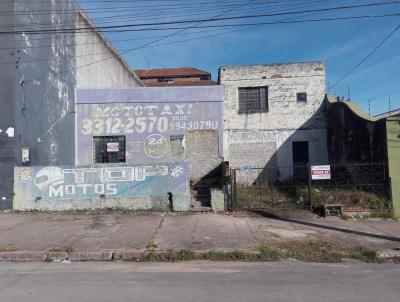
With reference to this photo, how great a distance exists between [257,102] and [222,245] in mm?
15824

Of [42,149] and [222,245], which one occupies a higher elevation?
[42,149]

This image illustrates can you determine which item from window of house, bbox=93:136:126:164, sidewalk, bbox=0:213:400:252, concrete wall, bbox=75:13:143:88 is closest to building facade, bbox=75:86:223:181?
window of house, bbox=93:136:126:164

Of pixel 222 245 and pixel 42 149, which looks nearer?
pixel 222 245

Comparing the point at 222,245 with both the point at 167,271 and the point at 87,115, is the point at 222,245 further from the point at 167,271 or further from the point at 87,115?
the point at 87,115

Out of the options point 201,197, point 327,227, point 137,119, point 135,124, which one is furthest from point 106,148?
point 327,227

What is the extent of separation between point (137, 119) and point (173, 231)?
35.0ft

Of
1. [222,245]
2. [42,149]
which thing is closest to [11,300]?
[222,245]

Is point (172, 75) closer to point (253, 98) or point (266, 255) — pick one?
point (253, 98)

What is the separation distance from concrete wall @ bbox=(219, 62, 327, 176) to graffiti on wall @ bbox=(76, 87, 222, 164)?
3.66 metres

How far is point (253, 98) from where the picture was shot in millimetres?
24766

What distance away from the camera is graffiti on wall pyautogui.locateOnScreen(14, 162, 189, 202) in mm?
15102

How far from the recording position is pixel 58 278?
7406 millimetres

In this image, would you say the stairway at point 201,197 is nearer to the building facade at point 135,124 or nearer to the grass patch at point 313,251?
the building facade at point 135,124

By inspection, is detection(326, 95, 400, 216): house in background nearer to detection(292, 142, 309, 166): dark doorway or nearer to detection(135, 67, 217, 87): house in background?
detection(292, 142, 309, 166): dark doorway
